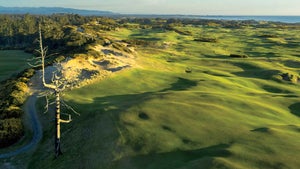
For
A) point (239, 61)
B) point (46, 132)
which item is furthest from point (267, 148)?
point (239, 61)

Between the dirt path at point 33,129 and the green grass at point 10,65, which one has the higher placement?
the dirt path at point 33,129

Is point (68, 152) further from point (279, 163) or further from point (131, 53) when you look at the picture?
point (131, 53)

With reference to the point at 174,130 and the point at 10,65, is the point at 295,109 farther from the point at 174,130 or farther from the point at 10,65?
the point at 10,65

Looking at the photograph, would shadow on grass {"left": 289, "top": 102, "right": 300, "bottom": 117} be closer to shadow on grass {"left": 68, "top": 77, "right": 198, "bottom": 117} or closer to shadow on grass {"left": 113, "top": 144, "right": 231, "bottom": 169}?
shadow on grass {"left": 68, "top": 77, "right": 198, "bottom": 117}

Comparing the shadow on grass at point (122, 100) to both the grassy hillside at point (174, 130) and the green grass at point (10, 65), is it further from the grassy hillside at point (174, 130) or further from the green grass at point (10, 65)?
the green grass at point (10, 65)

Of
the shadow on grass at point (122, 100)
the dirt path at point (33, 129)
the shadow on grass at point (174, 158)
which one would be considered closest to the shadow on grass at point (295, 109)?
the shadow on grass at point (122, 100)
